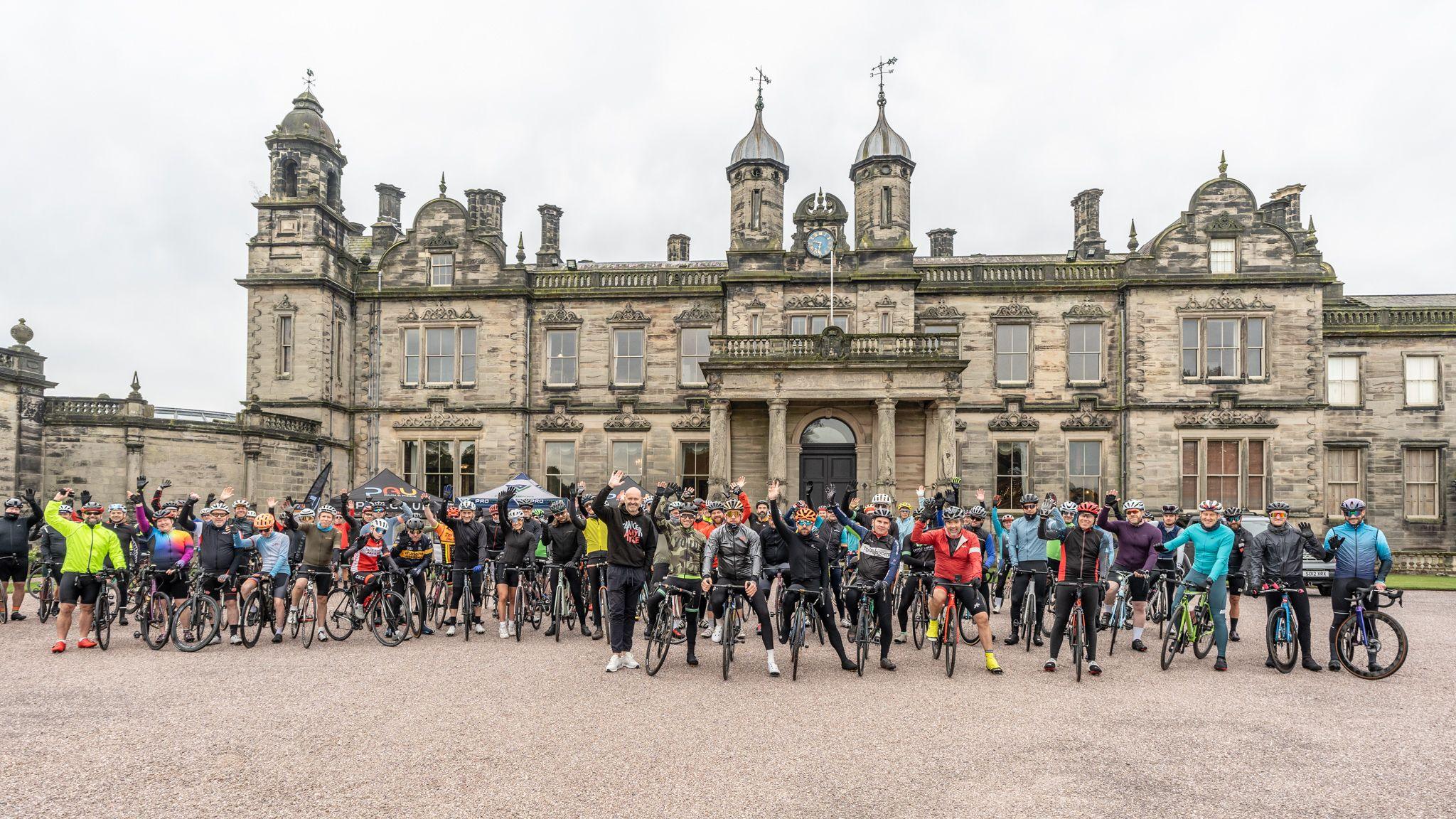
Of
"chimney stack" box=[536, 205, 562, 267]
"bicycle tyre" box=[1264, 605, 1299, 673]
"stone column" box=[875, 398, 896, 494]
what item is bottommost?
"bicycle tyre" box=[1264, 605, 1299, 673]

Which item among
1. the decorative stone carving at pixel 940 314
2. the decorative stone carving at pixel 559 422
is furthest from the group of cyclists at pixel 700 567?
the decorative stone carving at pixel 940 314

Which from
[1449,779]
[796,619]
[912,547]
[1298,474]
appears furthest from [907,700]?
[1298,474]

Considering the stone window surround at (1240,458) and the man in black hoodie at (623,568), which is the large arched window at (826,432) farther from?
the man in black hoodie at (623,568)

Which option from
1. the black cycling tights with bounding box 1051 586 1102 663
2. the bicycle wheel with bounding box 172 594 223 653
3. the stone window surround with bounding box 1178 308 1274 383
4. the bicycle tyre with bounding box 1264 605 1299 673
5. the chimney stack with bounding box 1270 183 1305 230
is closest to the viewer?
the black cycling tights with bounding box 1051 586 1102 663

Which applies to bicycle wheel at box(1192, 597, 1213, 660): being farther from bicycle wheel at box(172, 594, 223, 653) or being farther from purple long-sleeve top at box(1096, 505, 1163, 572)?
bicycle wheel at box(172, 594, 223, 653)

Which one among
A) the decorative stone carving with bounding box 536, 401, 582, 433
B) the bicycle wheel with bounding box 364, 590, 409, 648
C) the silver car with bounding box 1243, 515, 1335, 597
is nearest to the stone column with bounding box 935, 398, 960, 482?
the silver car with bounding box 1243, 515, 1335, 597

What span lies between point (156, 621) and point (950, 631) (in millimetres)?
11276

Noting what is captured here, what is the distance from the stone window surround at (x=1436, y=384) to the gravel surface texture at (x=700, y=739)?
23310 millimetres

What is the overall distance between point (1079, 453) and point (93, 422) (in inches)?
1169

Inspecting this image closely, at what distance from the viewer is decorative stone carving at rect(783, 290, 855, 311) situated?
88.8 ft

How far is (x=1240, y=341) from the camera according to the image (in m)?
26.8

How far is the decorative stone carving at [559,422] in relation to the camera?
2867cm

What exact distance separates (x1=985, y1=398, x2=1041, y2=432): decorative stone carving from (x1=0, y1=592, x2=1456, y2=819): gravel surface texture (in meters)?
17.0

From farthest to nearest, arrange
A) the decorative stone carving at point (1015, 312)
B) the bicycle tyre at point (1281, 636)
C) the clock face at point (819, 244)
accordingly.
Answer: the decorative stone carving at point (1015, 312)
the clock face at point (819, 244)
the bicycle tyre at point (1281, 636)
